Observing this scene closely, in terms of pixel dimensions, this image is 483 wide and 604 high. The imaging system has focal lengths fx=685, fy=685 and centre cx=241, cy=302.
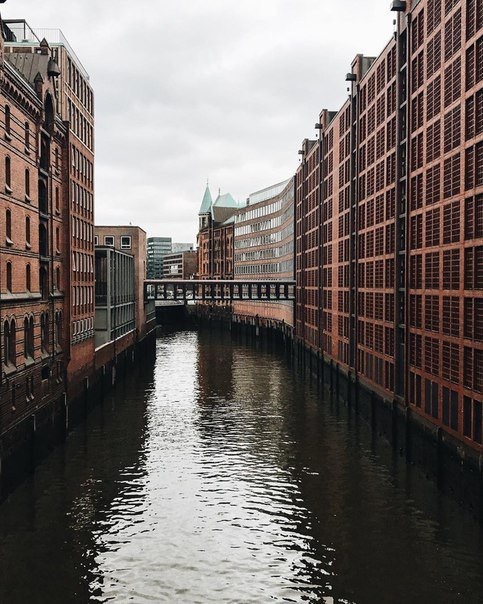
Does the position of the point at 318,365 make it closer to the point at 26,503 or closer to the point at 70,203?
the point at 70,203

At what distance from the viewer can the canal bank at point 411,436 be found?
27547mm

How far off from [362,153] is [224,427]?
23.4 m

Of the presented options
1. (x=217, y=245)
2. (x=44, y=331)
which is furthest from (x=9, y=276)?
(x=217, y=245)

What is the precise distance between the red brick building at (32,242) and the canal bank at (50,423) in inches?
13.5

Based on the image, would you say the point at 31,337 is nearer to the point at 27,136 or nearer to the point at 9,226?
the point at 9,226

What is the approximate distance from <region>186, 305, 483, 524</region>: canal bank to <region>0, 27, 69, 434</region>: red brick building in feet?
64.3

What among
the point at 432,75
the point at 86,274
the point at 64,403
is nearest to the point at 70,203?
the point at 86,274

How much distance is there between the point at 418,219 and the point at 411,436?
11.8 m

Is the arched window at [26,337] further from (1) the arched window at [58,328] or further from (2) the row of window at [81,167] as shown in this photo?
(2) the row of window at [81,167]

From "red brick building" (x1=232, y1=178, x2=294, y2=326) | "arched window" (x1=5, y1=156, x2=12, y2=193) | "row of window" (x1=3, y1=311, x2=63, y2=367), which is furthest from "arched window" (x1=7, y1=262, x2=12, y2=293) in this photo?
"red brick building" (x1=232, y1=178, x2=294, y2=326)

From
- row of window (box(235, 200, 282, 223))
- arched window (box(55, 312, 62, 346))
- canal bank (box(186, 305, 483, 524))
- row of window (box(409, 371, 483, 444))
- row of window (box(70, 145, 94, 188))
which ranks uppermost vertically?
row of window (box(235, 200, 282, 223))

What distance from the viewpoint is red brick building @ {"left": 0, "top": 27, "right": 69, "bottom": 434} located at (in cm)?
3275

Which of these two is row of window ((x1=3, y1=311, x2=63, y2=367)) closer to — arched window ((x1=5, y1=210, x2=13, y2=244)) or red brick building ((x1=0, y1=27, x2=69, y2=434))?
red brick building ((x1=0, y1=27, x2=69, y2=434))

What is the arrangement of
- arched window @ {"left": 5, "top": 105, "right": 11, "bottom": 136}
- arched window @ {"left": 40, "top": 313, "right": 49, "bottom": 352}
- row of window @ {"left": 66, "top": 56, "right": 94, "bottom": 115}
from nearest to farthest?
1. arched window @ {"left": 5, "top": 105, "right": 11, "bottom": 136}
2. arched window @ {"left": 40, "top": 313, "right": 49, "bottom": 352}
3. row of window @ {"left": 66, "top": 56, "right": 94, "bottom": 115}
